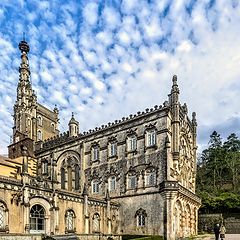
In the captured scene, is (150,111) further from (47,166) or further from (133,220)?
(47,166)

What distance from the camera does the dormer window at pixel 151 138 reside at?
1610 inches

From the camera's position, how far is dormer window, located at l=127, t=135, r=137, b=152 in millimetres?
42812

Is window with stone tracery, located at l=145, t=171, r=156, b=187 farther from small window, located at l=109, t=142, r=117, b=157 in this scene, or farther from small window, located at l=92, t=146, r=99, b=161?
small window, located at l=92, t=146, r=99, b=161

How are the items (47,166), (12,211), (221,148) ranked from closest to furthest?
(12,211) < (47,166) < (221,148)

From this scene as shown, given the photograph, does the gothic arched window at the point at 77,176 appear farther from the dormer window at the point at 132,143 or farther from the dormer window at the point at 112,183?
the dormer window at the point at 132,143

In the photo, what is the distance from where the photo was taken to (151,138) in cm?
4125

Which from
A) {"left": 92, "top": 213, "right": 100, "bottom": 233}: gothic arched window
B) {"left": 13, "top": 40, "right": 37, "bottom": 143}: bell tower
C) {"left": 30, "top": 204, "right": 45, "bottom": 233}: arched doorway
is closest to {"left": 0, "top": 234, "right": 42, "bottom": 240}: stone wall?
{"left": 30, "top": 204, "right": 45, "bottom": 233}: arched doorway

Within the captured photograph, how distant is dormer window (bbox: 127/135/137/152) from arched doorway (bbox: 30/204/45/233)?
15.6 m

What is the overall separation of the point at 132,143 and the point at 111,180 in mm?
5831

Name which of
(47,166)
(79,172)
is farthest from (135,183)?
(47,166)

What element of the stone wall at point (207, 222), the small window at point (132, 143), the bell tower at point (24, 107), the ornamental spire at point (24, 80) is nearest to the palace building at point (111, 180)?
the small window at point (132, 143)

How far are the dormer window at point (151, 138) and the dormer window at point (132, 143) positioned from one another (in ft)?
6.65

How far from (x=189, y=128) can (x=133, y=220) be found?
1715 cm

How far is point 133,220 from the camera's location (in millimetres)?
40188
